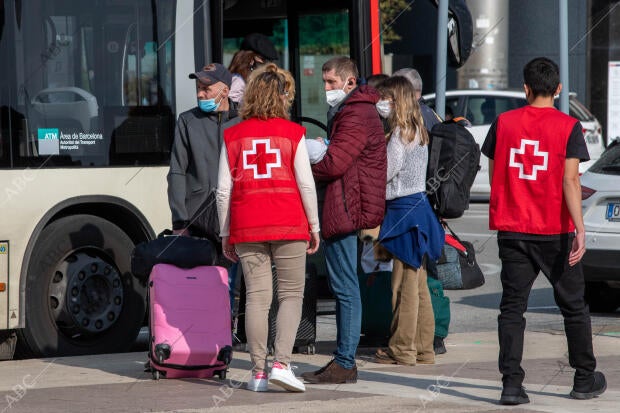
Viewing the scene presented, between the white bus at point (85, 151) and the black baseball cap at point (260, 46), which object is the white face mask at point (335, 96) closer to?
the black baseball cap at point (260, 46)

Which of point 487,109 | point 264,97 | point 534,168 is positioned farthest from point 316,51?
point 487,109

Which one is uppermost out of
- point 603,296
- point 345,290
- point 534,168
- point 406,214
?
point 534,168

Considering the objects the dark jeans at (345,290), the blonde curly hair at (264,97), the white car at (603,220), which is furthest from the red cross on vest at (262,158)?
the white car at (603,220)

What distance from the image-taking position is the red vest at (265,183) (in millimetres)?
7074

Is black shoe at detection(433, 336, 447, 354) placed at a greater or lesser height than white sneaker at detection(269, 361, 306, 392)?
lesser

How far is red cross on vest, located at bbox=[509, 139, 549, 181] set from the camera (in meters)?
6.81

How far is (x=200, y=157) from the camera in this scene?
8086 mm

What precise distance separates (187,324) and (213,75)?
1.45m

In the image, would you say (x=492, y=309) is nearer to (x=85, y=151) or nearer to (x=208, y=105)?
(x=85, y=151)

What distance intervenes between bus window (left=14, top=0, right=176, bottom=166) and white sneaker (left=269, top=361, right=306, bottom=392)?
252cm

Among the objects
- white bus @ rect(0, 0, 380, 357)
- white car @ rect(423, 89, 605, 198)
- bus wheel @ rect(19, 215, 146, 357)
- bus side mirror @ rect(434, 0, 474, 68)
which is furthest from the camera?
white car @ rect(423, 89, 605, 198)

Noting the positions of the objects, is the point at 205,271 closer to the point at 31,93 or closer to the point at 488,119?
the point at 31,93

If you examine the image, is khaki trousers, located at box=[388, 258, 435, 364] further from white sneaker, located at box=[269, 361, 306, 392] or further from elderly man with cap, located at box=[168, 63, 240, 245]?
white sneaker, located at box=[269, 361, 306, 392]

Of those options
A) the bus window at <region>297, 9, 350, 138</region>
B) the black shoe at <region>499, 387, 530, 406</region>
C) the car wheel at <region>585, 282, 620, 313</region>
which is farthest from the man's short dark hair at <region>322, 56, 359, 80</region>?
the car wheel at <region>585, 282, 620, 313</region>
